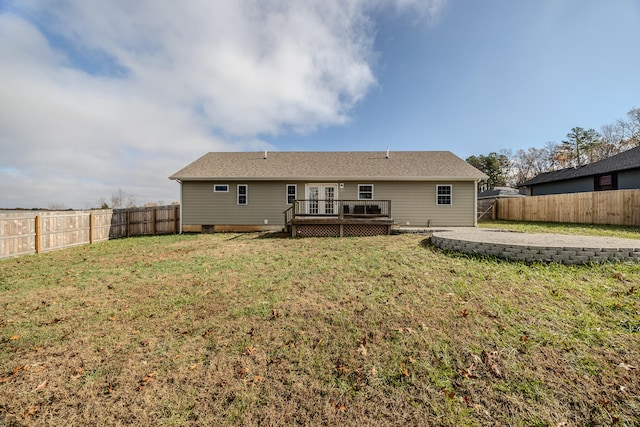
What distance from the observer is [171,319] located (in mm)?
3779

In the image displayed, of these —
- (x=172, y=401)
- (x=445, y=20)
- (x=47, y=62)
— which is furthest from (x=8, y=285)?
(x=445, y=20)

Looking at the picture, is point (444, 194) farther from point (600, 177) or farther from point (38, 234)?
point (38, 234)

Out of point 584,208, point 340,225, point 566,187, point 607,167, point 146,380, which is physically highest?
point 607,167

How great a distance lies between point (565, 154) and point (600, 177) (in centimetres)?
1942

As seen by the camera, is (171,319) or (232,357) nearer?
(232,357)

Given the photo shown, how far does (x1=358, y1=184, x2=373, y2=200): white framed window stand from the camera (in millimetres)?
13039

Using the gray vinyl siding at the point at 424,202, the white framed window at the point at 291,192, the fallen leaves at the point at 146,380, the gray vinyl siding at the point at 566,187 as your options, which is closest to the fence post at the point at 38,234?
the white framed window at the point at 291,192

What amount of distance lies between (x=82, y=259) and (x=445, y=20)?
15.6m

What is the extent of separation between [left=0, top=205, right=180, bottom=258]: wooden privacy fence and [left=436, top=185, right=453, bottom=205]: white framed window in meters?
14.2

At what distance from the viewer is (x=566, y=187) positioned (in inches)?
814

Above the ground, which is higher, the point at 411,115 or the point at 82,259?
the point at 411,115

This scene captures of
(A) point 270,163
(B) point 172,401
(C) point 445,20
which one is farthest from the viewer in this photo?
(A) point 270,163

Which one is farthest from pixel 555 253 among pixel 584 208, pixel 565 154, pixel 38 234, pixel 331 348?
pixel 565 154

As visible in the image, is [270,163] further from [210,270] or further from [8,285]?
[8,285]
